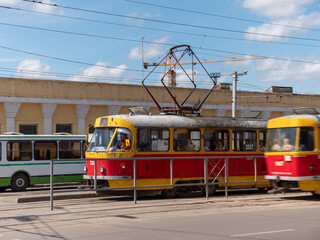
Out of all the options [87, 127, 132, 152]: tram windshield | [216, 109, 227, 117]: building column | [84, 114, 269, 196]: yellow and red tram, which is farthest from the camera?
[216, 109, 227, 117]: building column

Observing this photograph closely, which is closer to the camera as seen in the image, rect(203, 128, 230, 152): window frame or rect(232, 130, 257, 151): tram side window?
rect(203, 128, 230, 152): window frame

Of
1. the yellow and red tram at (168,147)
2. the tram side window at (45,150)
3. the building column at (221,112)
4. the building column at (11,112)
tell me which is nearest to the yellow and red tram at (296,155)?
the yellow and red tram at (168,147)

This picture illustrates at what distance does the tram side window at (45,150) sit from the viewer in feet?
79.5

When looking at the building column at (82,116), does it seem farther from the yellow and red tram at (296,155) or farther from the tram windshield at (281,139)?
the yellow and red tram at (296,155)

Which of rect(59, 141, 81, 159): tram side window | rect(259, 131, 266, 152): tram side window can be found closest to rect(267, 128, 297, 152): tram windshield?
rect(259, 131, 266, 152): tram side window

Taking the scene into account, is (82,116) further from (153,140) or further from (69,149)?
(153,140)

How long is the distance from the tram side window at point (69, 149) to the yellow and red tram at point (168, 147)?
651cm

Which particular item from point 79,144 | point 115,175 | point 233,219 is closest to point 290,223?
point 233,219

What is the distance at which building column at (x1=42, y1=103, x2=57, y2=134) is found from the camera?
3719cm

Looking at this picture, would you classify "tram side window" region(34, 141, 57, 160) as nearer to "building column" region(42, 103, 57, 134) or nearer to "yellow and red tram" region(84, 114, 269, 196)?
"yellow and red tram" region(84, 114, 269, 196)

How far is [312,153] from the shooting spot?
16.7 meters

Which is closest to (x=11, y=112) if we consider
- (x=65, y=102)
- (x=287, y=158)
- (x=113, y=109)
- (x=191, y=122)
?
(x=65, y=102)

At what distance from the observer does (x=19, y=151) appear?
23.8 metres

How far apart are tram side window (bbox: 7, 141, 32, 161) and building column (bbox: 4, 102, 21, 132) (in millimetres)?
12468
